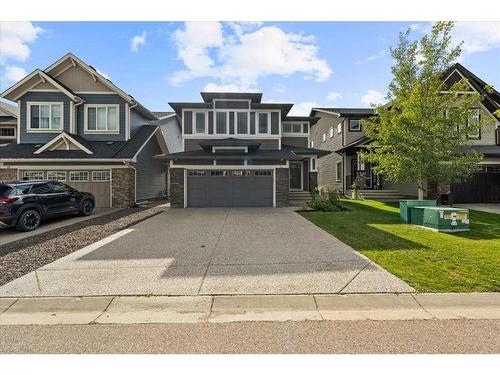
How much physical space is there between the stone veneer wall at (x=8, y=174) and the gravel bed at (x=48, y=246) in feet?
28.7

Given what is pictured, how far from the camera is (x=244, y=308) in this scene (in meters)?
3.84

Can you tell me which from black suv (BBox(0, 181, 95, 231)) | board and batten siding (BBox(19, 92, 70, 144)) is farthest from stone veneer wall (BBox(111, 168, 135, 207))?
board and batten siding (BBox(19, 92, 70, 144))

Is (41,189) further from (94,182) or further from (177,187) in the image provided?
(177,187)

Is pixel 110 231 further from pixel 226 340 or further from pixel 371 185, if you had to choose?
pixel 371 185

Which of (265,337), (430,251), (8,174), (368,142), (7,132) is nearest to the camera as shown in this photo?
(265,337)

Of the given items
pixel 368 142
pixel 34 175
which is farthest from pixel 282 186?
pixel 34 175

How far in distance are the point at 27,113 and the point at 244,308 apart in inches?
805

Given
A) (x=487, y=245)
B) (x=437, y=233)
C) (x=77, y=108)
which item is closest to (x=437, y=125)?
(x=437, y=233)

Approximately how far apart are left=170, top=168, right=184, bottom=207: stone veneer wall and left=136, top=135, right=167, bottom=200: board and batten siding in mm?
2866

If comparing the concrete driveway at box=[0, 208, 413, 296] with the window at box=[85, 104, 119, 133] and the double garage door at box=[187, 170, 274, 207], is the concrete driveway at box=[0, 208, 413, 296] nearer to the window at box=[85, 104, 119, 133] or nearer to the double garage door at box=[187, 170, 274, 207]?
the double garage door at box=[187, 170, 274, 207]

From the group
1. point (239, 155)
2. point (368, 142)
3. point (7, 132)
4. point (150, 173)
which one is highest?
point (7, 132)

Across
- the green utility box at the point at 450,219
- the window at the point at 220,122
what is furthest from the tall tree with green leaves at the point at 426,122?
the window at the point at 220,122

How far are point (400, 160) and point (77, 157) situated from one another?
53.9 ft

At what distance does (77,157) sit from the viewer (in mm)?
15414
